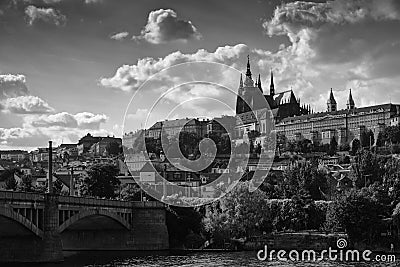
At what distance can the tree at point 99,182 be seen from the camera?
312 feet

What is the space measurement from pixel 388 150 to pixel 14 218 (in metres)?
120

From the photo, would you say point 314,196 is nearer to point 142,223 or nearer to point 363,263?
point 142,223

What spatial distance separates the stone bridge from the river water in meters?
2.59

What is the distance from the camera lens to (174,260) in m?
61.4

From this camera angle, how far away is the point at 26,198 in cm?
5447

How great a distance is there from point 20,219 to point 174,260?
14.8 meters

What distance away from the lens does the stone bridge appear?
54.3 metres

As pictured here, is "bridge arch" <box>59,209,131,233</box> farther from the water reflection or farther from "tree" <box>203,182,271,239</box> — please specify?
"tree" <box>203,182,271,239</box>

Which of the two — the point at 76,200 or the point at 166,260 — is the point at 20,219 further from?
the point at 166,260

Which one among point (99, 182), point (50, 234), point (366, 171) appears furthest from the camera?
point (366, 171)

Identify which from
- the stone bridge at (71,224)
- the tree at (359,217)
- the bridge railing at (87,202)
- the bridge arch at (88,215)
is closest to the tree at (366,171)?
the tree at (359,217)

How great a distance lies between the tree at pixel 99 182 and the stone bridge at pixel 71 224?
2036 centimetres

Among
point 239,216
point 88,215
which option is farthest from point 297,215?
point 88,215

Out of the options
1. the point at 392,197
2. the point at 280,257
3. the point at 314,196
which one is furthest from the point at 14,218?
the point at 314,196
